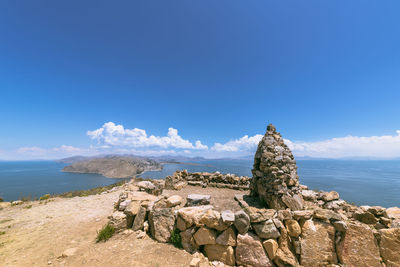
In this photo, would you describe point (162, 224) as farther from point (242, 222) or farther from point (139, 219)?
point (242, 222)

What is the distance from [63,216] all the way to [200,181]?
9093 mm

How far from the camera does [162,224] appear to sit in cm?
512

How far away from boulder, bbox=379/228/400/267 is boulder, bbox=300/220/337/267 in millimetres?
1290

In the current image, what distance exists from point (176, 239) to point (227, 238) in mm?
1763

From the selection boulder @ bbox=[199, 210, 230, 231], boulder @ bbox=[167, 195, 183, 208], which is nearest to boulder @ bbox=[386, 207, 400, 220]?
boulder @ bbox=[199, 210, 230, 231]

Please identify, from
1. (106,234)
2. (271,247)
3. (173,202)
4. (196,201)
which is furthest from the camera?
(196,201)

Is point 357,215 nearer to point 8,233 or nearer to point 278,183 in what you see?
point 278,183

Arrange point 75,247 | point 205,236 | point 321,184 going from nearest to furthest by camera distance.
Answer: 1. point 205,236
2. point 75,247
3. point 321,184

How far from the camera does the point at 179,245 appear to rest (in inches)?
188

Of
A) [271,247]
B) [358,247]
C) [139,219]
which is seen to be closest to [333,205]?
[358,247]

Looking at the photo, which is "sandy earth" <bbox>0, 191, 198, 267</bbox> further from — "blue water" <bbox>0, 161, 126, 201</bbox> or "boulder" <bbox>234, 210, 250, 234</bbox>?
"blue water" <bbox>0, 161, 126, 201</bbox>

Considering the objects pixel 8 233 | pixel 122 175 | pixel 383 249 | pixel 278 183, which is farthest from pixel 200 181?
pixel 122 175

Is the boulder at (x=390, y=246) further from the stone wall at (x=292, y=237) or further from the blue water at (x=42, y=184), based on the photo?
the blue water at (x=42, y=184)

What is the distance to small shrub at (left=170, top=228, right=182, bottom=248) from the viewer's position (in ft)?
15.7
